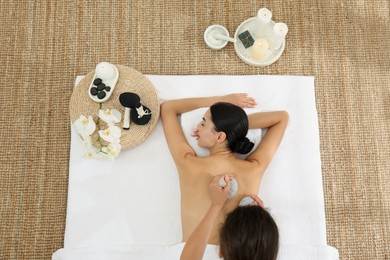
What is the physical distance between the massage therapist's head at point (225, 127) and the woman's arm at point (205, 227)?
0.16 m

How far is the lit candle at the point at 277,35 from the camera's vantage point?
5.63 feet

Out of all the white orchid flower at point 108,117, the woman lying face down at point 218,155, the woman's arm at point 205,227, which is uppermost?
the white orchid flower at point 108,117

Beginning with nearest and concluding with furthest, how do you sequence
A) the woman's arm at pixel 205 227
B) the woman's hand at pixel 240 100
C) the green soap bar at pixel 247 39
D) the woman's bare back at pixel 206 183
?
the woman's arm at pixel 205 227, the woman's bare back at pixel 206 183, the woman's hand at pixel 240 100, the green soap bar at pixel 247 39

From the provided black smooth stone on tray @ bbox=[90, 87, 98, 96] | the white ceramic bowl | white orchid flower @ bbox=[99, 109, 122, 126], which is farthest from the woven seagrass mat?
white orchid flower @ bbox=[99, 109, 122, 126]

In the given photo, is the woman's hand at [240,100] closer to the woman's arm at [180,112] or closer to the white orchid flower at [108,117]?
the woman's arm at [180,112]

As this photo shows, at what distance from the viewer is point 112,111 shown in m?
1.53

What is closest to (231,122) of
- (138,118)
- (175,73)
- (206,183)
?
(206,183)

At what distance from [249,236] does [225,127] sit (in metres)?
0.45

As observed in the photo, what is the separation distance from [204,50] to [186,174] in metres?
0.64

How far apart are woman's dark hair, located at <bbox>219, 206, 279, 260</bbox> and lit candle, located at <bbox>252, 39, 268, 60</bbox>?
0.79 meters

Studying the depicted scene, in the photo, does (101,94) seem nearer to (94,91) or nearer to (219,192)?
(94,91)

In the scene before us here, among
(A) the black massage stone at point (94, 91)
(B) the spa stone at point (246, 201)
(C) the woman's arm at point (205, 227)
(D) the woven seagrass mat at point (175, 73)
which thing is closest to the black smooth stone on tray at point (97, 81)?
(A) the black massage stone at point (94, 91)

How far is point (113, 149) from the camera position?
150 cm

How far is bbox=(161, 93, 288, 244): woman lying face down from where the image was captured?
4.80ft
